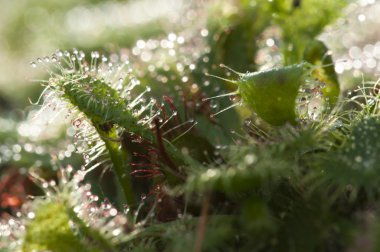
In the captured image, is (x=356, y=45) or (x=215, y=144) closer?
(x=215, y=144)

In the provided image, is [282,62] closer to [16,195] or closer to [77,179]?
[77,179]

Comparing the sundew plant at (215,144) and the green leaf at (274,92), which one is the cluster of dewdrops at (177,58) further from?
the green leaf at (274,92)

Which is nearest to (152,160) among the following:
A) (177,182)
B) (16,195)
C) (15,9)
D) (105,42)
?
(177,182)

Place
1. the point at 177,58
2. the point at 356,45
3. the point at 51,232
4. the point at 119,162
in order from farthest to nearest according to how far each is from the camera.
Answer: the point at 356,45 → the point at 177,58 → the point at 119,162 → the point at 51,232

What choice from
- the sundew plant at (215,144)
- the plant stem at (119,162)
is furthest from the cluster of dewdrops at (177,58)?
the plant stem at (119,162)

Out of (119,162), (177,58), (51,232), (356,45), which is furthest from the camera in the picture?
(356,45)

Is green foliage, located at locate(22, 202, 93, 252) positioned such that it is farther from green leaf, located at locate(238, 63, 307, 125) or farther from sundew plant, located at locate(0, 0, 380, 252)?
green leaf, located at locate(238, 63, 307, 125)

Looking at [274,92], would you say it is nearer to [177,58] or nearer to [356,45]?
[177,58]

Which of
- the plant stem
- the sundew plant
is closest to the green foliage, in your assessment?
the sundew plant

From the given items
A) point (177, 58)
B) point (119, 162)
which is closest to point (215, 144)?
point (119, 162)
